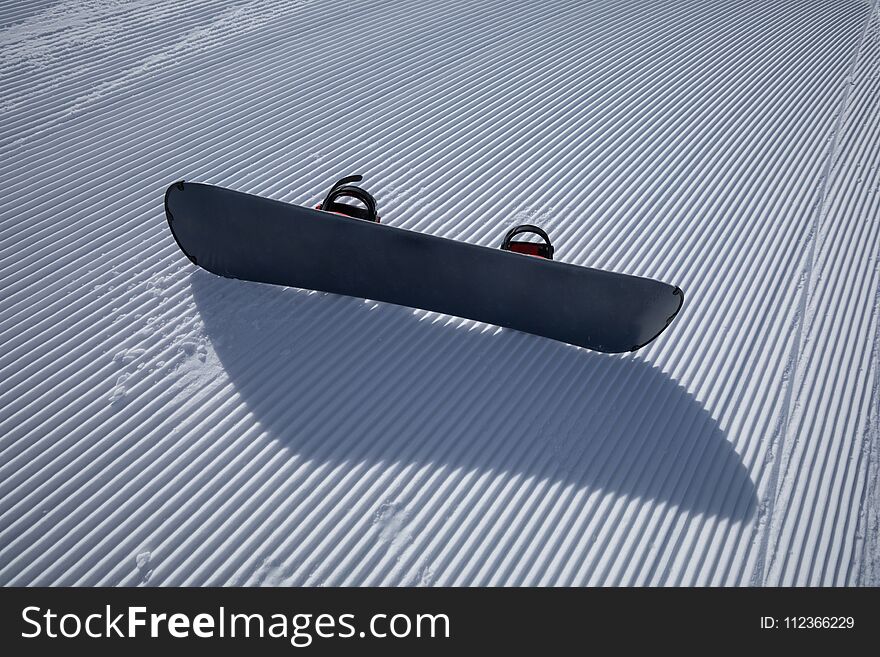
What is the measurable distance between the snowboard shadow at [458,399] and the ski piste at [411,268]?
119 millimetres

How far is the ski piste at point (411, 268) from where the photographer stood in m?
3.88

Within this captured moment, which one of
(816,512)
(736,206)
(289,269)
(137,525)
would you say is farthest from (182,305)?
(736,206)

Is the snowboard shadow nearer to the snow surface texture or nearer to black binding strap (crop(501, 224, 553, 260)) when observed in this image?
the snow surface texture

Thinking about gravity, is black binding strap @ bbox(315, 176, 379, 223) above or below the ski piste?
above

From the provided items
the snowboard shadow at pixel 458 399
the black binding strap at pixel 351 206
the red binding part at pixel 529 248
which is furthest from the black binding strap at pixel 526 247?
the black binding strap at pixel 351 206

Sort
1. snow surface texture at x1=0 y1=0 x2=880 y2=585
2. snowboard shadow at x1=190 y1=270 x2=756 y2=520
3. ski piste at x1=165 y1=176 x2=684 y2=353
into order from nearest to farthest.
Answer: snow surface texture at x1=0 y1=0 x2=880 y2=585, snowboard shadow at x1=190 y1=270 x2=756 y2=520, ski piste at x1=165 y1=176 x2=684 y2=353

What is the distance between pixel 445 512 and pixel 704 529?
136 centimetres

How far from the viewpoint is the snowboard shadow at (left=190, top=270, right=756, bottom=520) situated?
135 inches

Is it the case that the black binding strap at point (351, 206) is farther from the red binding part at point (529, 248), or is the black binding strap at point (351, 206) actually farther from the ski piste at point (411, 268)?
the red binding part at point (529, 248)

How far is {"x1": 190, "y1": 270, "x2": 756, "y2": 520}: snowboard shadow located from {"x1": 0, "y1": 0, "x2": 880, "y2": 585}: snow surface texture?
0.02m

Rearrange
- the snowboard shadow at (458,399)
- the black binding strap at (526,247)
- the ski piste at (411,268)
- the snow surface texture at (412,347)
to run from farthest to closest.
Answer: the black binding strap at (526,247)
the ski piste at (411,268)
the snowboard shadow at (458,399)
the snow surface texture at (412,347)

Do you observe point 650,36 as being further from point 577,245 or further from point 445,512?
point 445,512

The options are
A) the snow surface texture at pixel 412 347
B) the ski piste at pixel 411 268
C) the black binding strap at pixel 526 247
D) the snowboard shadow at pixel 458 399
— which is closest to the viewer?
the snow surface texture at pixel 412 347

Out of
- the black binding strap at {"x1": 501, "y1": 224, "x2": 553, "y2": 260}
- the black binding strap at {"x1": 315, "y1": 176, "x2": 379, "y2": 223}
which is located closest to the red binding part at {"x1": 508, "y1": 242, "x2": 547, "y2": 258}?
the black binding strap at {"x1": 501, "y1": 224, "x2": 553, "y2": 260}
